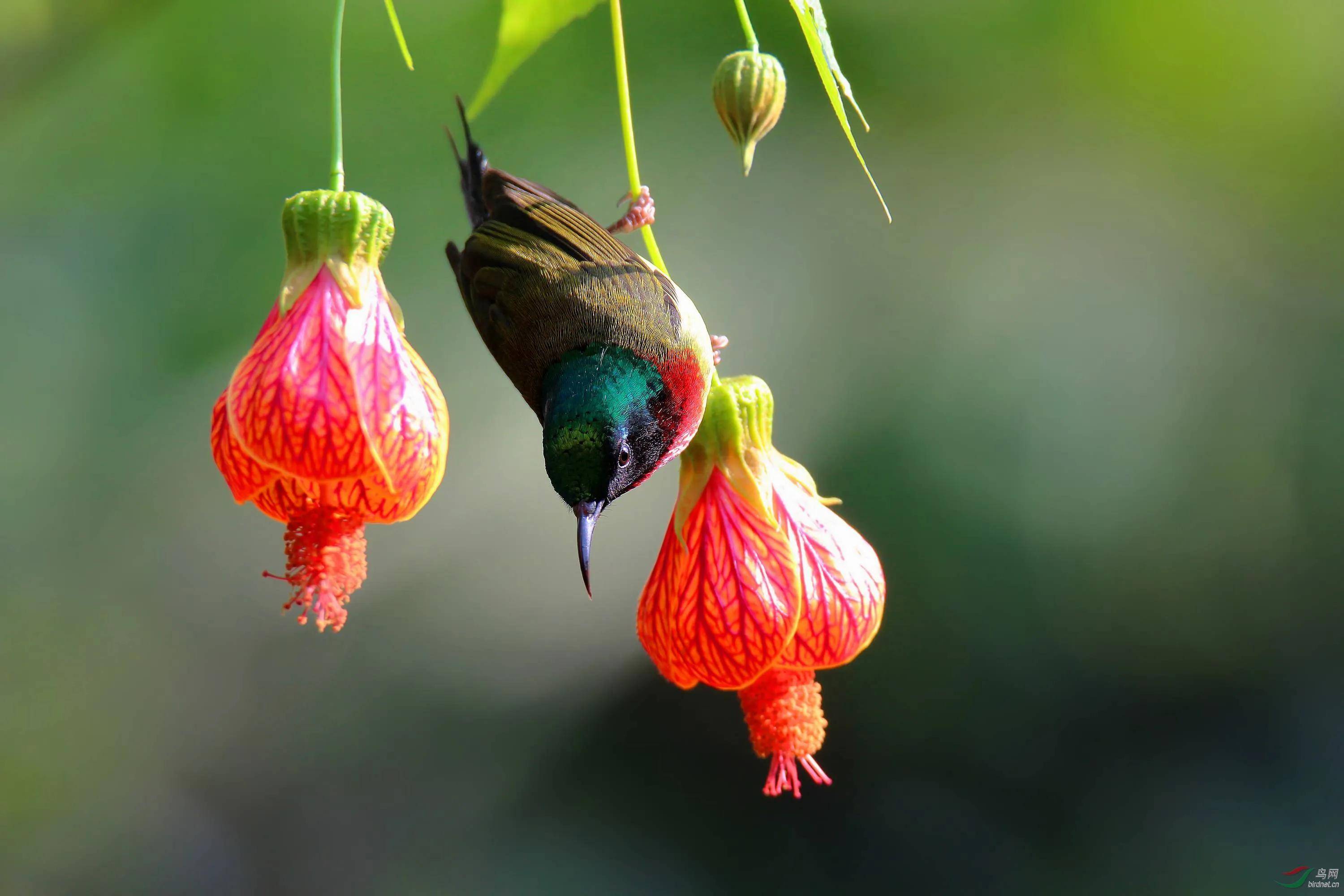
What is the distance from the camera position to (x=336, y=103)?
784mm

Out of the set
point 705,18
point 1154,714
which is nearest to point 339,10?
point 705,18

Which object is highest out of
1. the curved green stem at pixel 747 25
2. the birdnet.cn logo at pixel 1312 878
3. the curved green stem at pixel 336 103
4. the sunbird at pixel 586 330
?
the curved green stem at pixel 747 25

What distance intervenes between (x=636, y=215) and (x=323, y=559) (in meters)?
0.42

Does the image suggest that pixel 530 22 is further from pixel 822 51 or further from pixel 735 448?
pixel 735 448

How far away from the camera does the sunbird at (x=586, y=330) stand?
0.94 meters

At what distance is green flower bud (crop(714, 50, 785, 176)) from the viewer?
3.14 feet

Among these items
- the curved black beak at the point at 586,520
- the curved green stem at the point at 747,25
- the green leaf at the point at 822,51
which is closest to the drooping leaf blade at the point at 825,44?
the green leaf at the point at 822,51

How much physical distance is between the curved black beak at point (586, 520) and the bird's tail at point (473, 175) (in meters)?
0.38

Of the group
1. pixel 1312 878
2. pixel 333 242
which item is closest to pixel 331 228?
pixel 333 242

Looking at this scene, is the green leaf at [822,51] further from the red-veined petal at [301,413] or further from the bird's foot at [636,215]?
the red-veined petal at [301,413]

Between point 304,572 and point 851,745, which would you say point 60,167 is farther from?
point 851,745

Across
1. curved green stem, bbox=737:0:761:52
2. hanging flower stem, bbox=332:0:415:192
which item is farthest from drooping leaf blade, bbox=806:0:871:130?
hanging flower stem, bbox=332:0:415:192

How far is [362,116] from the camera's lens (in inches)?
74.7

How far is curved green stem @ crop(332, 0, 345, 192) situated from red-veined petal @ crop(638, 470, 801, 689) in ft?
1.19
